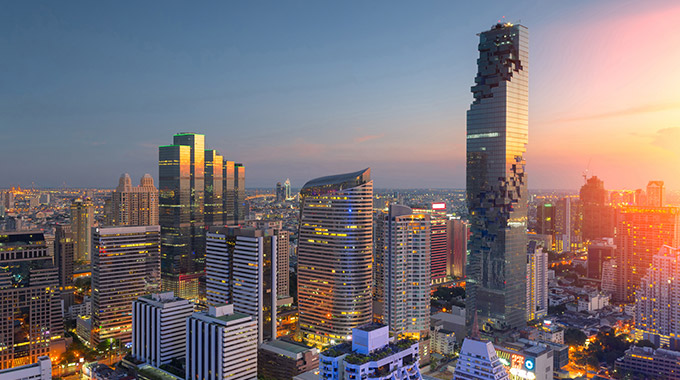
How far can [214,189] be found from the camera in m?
89.4

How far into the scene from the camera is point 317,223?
52250mm

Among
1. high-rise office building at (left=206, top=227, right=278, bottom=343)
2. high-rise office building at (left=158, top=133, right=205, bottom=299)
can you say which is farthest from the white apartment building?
high-rise office building at (left=158, top=133, right=205, bottom=299)

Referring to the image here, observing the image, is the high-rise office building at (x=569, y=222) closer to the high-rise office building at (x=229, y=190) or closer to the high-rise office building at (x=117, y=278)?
the high-rise office building at (x=229, y=190)

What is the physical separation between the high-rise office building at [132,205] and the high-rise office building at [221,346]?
202 feet

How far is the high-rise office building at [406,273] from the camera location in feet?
165

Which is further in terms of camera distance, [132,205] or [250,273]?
[132,205]

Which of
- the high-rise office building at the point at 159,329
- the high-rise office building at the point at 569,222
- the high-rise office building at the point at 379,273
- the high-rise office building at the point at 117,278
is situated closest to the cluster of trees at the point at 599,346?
the high-rise office building at the point at 379,273

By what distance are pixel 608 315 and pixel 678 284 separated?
651 inches

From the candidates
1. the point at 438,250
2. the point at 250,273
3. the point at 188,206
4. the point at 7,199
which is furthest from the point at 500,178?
the point at 7,199

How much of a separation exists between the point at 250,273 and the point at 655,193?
8181 centimetres

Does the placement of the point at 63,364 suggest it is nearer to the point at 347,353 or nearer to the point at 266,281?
the point at 266,281

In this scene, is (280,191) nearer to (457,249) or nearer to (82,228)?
(82,228)

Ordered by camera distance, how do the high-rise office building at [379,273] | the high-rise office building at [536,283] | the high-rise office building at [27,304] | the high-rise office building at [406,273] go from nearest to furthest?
the high-rise office building at [27,304]
the high-rise office building at [406,273]
the high-rise office building at [379,273]
the high-rise office building at [536,283]

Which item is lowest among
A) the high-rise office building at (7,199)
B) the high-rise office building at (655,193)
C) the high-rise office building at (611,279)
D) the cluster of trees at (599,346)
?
the cluster of trees at (599,346)
